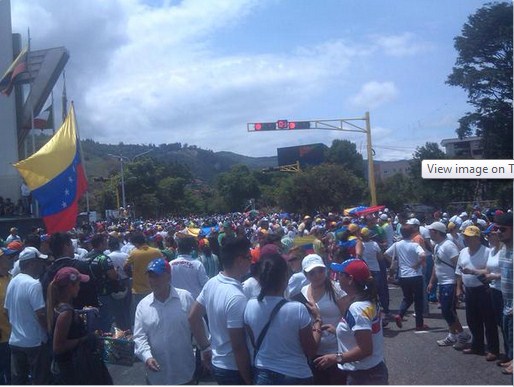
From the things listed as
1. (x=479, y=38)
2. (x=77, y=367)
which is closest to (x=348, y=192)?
(x=479, y=38)

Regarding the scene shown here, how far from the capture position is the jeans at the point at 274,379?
3998 mm

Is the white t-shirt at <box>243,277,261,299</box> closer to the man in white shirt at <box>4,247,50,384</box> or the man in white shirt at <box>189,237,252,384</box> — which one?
the man in white shirt at <box>189,237,252,384</box>

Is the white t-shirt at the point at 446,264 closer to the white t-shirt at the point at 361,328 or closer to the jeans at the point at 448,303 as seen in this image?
the jeans at the point at 448,303

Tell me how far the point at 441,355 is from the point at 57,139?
641 centimetres

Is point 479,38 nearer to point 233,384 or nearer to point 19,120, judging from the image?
point 233,384

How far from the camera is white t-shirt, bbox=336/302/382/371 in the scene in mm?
4262

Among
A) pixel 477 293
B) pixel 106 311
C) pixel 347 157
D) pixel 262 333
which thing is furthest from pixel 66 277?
pixel 347 157

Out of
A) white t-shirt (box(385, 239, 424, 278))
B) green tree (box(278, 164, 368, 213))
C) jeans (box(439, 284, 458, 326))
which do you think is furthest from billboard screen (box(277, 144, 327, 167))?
jeans (box(439, 284, 458, 326))

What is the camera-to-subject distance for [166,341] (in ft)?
14.9

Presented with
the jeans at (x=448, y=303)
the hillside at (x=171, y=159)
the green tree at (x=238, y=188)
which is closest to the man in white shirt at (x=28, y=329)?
the jeans at (x=448, y=303)

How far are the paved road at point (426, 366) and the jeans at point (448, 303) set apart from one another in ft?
1.39

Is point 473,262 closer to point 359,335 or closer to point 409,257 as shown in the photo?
point 409,257

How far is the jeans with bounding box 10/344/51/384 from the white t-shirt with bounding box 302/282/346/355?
2.72m

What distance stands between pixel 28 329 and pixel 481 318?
17.7 feet
